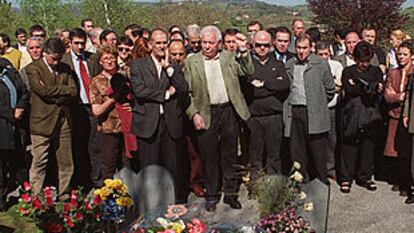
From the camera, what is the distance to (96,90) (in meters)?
6.88

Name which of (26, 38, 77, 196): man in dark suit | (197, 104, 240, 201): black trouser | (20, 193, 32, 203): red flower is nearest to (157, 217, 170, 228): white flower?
(20, 193, 32, 203): red flower

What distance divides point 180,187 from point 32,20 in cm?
1665

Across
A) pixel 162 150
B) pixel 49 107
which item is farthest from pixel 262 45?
pixel 49 107

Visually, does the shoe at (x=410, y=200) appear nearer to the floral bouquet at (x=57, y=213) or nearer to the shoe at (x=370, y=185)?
the shoe at (x=370, y=185)

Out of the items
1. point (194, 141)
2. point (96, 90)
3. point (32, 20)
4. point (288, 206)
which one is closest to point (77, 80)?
point (96, 90)

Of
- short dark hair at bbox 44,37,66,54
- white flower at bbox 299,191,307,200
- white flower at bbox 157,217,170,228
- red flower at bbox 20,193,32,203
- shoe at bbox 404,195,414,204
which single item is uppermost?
short dark hair at bbox 44,37,66,54

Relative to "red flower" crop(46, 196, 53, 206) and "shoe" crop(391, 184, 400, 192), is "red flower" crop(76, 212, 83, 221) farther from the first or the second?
"shoe" crop(391, 184, 400, 192)

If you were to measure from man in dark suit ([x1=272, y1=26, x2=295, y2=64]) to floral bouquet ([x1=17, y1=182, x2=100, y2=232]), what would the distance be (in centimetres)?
472

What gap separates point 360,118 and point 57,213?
17.3 ft

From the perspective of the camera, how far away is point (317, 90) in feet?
23.7

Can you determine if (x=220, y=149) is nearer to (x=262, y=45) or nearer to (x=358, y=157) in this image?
(x=262, y=45)

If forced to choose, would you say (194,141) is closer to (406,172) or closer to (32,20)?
(406,172)

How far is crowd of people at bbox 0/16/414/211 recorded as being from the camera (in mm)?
6543

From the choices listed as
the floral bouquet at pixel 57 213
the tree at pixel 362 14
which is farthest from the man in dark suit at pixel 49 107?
the tree at pixel 362 14
